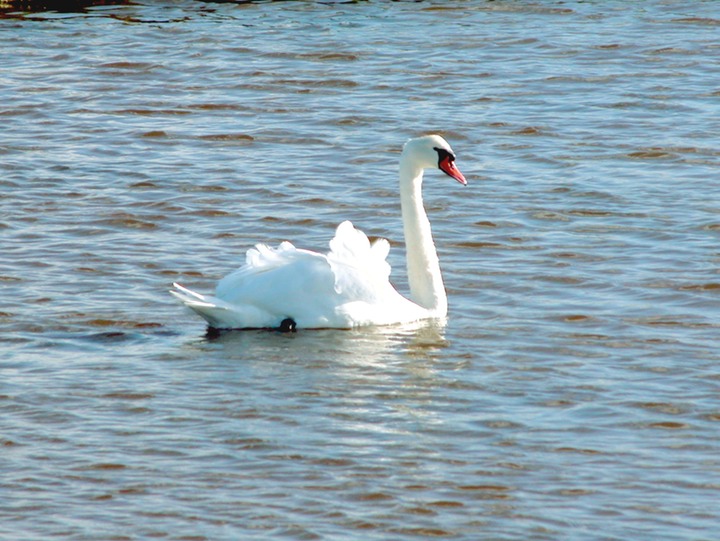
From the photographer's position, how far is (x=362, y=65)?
50.4 feet

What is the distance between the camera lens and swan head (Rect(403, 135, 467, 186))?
351 inches

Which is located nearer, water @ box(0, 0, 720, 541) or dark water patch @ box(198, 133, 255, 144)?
water @ box(0, 0, 720, 541)

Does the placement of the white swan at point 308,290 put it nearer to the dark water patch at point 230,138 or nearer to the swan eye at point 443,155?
the swan eye at point 443,155

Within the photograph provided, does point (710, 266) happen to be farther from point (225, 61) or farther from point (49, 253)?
point (225, 61)

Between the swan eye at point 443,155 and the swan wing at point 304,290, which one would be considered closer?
the swan wing at point 304,290

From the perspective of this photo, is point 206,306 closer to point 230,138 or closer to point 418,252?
point 418,252

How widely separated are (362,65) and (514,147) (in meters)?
3.36

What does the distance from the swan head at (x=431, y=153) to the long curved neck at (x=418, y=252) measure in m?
0.05

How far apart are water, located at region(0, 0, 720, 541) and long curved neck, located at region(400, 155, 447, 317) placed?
0.31 metres

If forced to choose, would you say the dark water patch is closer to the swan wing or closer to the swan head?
the swan head

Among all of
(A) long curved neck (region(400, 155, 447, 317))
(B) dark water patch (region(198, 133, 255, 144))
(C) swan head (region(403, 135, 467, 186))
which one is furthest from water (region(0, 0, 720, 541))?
(C) swan head (region(403, 135, 467, 186))

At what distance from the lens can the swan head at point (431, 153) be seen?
351 inches

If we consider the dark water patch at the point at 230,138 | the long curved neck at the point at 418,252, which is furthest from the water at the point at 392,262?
the long curved neck at the point at 418,252

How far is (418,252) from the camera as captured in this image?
8.85 m
